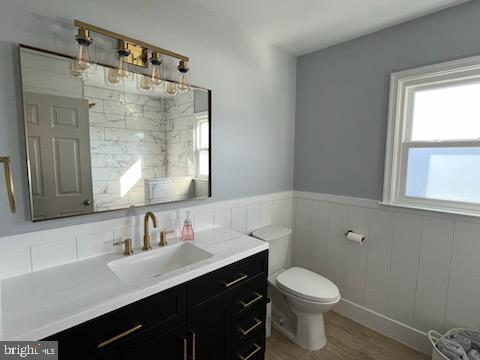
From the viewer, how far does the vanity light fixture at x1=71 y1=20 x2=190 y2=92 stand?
46.9 inches

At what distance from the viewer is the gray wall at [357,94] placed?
1654mm

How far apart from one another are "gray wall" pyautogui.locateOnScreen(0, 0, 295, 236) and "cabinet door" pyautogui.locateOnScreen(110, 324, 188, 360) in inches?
25.8

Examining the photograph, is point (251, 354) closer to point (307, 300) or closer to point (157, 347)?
point (307, 300)

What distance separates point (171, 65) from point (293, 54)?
54.3 inches

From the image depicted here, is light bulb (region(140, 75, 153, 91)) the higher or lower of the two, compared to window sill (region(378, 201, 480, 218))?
higher

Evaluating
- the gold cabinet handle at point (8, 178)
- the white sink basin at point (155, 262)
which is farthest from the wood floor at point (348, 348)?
the gold cabinet handle at point (8, 178)

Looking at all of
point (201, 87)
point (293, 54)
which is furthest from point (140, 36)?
point (293, 54)

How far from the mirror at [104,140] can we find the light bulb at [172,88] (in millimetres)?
26

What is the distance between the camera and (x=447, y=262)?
172 cm

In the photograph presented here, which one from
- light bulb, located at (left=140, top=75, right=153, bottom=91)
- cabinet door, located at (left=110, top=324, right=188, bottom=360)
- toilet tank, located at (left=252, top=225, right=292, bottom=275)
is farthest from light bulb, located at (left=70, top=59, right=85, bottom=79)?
toilet tank, located at (left=252, top=225, right=292, bottom=275)

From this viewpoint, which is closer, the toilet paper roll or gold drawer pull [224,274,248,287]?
gold drawer pull [224,274,248,287]

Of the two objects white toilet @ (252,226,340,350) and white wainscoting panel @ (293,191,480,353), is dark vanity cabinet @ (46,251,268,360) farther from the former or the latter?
white wainscoting panel @ (293,191,480,353)

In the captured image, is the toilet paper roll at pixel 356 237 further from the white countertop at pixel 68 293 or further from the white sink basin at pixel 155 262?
the white sink basin at pixel 155 262

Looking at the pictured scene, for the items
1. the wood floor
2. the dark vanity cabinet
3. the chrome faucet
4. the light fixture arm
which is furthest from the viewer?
the wood floor
